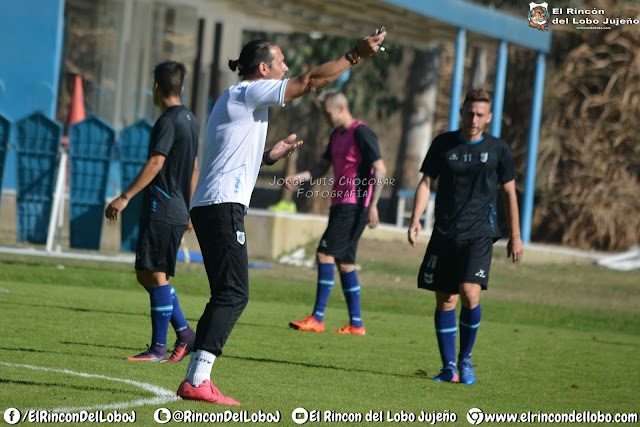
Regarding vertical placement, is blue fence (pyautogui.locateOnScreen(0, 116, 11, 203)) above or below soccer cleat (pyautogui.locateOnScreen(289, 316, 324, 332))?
above

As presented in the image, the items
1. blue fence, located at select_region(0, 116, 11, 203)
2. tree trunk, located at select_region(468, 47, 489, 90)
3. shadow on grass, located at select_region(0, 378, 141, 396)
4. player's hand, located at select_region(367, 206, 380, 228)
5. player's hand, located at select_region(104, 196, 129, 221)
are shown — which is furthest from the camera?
tree trunk, located at select_region(468, 47, 489, 90)

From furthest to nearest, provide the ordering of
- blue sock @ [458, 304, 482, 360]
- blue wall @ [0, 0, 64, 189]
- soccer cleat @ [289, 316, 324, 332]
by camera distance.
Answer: blue wall @ [0, 0, 64, 189]
soccer cleat @ [289, 316, 324, 332]
blue sock @ [458, 304, 482, 360]

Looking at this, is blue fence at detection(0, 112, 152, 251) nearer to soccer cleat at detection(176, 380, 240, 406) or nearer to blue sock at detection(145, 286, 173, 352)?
blue sock at detection(145, 286, 173, 352)

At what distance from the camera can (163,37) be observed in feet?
70.7

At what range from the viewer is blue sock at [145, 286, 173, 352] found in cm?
842

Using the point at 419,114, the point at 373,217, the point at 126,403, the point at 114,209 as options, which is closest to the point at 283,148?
the point at 114,209

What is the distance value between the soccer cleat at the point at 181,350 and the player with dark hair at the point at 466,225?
1.67m

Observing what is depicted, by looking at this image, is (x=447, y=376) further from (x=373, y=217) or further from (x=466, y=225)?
(x=373, y=217)

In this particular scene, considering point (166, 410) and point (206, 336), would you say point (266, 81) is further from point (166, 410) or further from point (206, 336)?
point (166, 410)

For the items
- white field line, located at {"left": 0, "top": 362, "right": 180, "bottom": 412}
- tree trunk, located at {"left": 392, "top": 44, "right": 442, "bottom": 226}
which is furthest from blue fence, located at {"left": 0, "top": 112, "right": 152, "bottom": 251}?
tree trunk, located at {"left": 392, "top": 44, "right": 442, "bottom": 226}

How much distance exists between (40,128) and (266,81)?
9627mm

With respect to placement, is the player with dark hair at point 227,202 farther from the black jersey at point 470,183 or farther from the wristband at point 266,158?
the black jersey at point 470,183

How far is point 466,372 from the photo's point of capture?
27.6 ft

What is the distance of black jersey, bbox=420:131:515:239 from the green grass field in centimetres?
109
